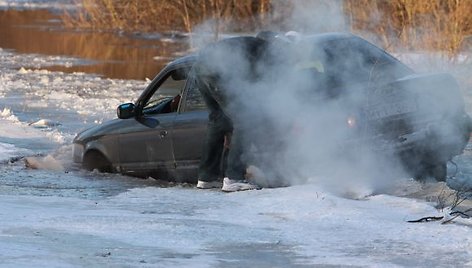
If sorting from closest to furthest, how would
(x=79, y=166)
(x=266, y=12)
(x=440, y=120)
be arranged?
1. (x=440, y=120)
2. (x=79, y=166)
3. (x=266, y=12)

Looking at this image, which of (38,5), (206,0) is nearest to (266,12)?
(206,0)

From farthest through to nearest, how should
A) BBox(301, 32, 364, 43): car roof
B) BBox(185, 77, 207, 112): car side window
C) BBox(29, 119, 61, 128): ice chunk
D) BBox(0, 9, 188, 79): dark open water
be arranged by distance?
BBox(0, 9, 188, 79): dark open water < BBox(29, 119, 61, 128): ice chunk < BBox(185, 77, 207, 112): car side window < BBox(301, 32, 364, 43): car roof

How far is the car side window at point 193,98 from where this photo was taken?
951 cm

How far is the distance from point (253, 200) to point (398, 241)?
1.80m

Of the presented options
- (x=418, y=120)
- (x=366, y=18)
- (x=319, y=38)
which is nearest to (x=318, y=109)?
(x=418, y=120)

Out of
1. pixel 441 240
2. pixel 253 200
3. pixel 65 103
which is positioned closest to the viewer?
pixel 441 240

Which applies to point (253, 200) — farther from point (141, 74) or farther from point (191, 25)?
point (191, 25)

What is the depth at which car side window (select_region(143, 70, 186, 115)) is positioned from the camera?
32.6ft

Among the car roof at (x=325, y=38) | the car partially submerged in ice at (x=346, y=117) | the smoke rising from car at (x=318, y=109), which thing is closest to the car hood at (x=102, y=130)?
the car partially submerged in ice at (x=346, y=117)

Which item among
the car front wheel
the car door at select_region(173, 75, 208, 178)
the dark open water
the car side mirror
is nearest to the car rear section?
the car door at select_region(173, 75, 208, 178)

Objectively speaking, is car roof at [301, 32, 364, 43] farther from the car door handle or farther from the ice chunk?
the ice chunk

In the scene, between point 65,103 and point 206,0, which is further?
point 206,0

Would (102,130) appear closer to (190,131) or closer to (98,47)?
(190,131)

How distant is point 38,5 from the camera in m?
58.7
